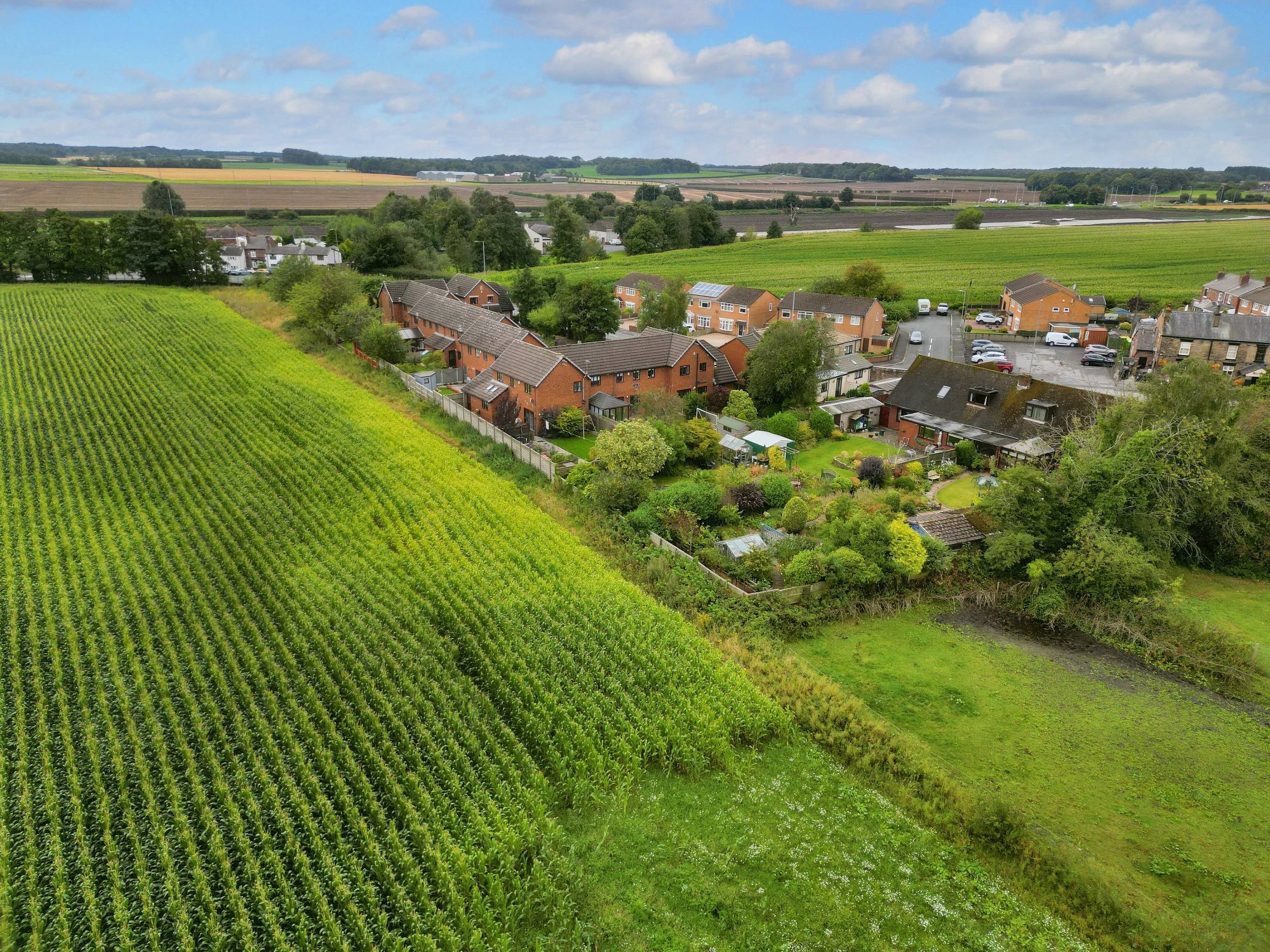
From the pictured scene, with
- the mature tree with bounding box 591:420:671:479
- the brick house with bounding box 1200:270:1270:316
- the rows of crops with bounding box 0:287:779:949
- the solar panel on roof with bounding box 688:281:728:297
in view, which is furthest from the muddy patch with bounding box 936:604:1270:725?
the brick house with bounding box 1200:270:1270:316

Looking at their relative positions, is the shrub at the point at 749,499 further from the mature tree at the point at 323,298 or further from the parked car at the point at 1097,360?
the parked car at the point at 1097,360

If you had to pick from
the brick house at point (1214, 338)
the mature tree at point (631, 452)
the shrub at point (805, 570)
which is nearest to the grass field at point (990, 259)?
the brick house at point (1214, 338)

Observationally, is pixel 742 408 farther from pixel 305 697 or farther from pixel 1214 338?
pixel 1214 338

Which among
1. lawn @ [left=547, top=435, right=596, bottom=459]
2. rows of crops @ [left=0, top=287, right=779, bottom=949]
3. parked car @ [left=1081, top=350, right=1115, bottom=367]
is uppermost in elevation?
parked car @ [left=1081, top=350, right=1115, bottom=367]

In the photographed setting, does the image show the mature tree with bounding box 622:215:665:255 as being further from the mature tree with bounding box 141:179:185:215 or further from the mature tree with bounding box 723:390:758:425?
the mature tree with bounding box 723:390:758:425

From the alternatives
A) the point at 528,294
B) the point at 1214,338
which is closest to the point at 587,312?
the point at 528,294

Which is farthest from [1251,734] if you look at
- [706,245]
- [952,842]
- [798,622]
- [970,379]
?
[706,245]

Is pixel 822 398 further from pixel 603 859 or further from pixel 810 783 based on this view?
pixel 603 859
